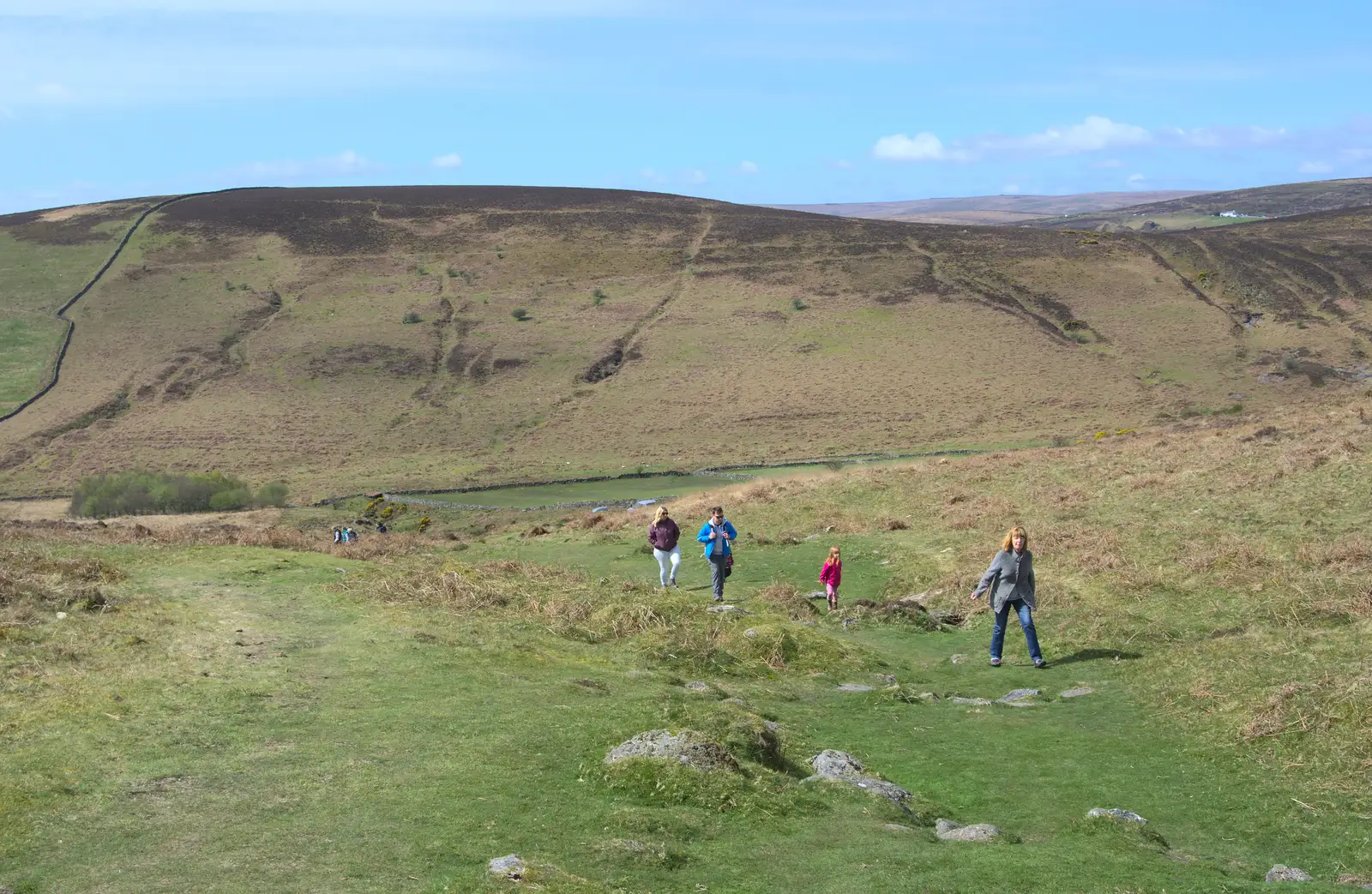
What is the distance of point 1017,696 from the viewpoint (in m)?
17.0

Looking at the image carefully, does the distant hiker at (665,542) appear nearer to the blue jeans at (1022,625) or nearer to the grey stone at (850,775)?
the blue jeans at (1022,625)

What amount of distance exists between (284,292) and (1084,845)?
4509 inches

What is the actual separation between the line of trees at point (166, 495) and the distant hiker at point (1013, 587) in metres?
49.2

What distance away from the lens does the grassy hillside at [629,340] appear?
7988cm

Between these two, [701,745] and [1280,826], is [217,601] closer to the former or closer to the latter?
[701,745]

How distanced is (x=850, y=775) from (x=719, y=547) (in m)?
10.3

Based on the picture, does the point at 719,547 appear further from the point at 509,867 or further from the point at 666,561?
the point at 509,867

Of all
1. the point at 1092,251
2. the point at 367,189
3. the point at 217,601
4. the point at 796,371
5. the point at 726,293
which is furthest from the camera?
the point at 367,189

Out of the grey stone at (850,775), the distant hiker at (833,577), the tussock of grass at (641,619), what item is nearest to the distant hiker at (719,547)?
the tussock of grass at (641,619)

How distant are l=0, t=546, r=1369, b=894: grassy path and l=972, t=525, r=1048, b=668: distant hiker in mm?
683

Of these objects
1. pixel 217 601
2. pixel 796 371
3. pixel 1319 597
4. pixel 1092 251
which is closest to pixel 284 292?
pixel 796 371

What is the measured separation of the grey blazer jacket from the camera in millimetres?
18656

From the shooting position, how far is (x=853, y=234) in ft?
449

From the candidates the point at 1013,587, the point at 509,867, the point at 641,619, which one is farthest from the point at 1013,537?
the point at 509,867
